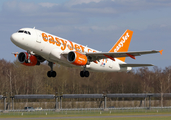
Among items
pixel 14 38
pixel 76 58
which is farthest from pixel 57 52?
pixel 14 38

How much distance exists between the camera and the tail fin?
190 feet

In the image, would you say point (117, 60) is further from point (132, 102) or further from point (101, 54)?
point (132, 102)

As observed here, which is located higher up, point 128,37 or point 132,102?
point 128,37

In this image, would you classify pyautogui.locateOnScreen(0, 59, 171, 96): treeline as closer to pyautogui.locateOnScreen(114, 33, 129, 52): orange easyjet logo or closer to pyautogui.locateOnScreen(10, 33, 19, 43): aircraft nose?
pyautogui.locateOnScreen(114, 33, 129, 52): orange easyjet logo

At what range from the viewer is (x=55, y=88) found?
300 ft

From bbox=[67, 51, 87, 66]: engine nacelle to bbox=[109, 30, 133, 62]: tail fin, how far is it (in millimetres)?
12610

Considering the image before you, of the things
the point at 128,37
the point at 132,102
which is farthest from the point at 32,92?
the point at 128,37

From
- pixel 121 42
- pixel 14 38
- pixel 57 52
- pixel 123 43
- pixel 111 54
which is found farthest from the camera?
pixel 123 43

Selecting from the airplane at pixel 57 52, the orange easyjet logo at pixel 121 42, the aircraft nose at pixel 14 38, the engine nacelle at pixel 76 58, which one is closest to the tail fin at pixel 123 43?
the orange easyjet logo at pixel 121 42

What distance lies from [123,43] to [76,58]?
17509 millimetres

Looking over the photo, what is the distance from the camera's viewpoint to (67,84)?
8100cm

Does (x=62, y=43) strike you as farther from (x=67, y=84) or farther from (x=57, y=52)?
(x=67, y=84)

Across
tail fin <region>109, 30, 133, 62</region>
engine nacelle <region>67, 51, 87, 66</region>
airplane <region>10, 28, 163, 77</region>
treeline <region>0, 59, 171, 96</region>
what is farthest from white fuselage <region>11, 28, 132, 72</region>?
treeline <region>0, 59, 171, 96</region>

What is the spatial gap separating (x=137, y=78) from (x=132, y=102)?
1365 centimetres
